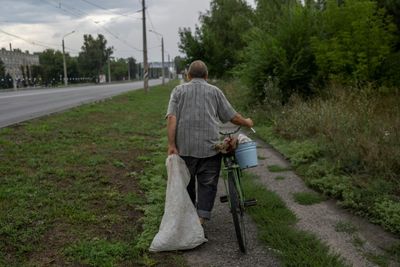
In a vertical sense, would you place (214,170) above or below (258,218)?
above

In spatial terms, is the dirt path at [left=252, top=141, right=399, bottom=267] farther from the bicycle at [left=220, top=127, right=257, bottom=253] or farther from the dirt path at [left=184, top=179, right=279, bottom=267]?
the bicycle at [left=220, top=127, right=257, bottom=253]

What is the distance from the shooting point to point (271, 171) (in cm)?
776

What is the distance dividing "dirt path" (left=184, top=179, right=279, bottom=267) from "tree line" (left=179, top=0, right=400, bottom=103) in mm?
8450

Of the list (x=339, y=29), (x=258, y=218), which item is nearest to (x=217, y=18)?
(x=339, y=29)

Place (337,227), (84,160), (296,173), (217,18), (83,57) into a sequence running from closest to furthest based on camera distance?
(337,227) < (296,173) < (84,160) < (217,18) < (83,57)

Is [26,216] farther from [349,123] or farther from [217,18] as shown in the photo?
[217,18]

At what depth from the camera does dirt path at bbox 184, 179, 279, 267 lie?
4098mm

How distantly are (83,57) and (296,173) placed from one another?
117242 mm

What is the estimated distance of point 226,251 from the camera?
437cm

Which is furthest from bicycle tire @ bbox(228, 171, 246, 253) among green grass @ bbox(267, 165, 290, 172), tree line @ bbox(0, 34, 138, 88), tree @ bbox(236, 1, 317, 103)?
tree line @ bbox(0, 34, 138, 88)

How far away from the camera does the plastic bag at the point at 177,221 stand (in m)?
4.34

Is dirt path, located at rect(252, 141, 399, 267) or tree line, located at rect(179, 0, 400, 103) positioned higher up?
tree line, located at rect(179, 0, 400, 103)

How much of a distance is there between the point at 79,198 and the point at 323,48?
10145 mm

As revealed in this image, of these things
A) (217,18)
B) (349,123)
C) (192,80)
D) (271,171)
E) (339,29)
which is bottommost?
(271,171)
